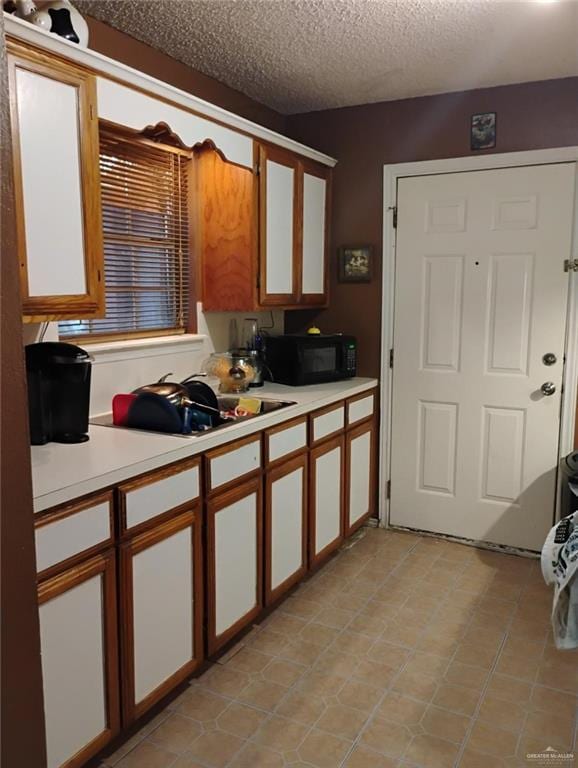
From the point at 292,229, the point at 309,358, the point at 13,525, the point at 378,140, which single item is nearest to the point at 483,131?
the point at 378,140

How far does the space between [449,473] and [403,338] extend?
822 millimetres

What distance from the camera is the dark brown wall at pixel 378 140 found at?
10.4ft

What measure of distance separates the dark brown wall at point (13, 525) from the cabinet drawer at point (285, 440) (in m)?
1.81

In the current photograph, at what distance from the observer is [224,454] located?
233 centimetres

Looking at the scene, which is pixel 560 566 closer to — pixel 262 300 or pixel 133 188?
pixel 262 300

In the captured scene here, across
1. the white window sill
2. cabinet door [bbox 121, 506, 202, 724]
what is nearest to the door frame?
the white window sill

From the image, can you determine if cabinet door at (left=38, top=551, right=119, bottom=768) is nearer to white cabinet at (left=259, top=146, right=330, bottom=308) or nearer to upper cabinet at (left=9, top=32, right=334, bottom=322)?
upper cabinet at (left=9, top=32, right=334, bottom=322)

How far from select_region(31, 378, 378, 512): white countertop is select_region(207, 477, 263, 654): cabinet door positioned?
0.80ft

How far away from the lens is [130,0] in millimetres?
2318

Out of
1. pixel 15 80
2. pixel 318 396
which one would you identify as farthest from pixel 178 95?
pixel 318 396

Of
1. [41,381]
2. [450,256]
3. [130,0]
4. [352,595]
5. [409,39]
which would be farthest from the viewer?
[450,256]

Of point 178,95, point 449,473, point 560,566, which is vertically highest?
point 178,95

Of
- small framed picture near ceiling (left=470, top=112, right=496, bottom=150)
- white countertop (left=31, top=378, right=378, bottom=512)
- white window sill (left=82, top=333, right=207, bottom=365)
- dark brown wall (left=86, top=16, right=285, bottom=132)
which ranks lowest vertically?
white countertop (left=31, top=378, right=378, bottom=512)

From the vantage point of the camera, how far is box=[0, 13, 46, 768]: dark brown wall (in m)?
0.74
